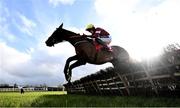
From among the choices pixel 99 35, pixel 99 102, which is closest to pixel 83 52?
pixel 99 35

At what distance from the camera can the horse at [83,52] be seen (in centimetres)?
1431

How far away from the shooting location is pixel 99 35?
14844 millimetres

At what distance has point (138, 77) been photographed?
699 inches

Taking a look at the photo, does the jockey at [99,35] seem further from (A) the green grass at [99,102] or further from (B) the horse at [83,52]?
(A) the green grass at [99,102]

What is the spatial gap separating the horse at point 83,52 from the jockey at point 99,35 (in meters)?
0.27

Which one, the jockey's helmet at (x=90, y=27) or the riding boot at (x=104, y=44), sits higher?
the jockey's helmet at (x=90, y=27)

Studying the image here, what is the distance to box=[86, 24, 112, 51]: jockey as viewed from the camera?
14482 mm

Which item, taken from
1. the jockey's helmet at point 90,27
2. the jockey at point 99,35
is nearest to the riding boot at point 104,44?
the jockey at point 99,35

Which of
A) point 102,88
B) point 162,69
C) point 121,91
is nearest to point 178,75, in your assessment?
point 162,69

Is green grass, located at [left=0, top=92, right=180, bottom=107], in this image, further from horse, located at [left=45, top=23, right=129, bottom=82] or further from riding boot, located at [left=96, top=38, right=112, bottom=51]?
riding boot, located at [left=96, top=38, right=112, bottom=51]

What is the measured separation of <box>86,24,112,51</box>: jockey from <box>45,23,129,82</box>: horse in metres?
0.27

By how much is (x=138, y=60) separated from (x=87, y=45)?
256 centimetres

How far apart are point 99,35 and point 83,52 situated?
939 mm

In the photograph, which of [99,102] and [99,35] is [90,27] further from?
[99,102]
